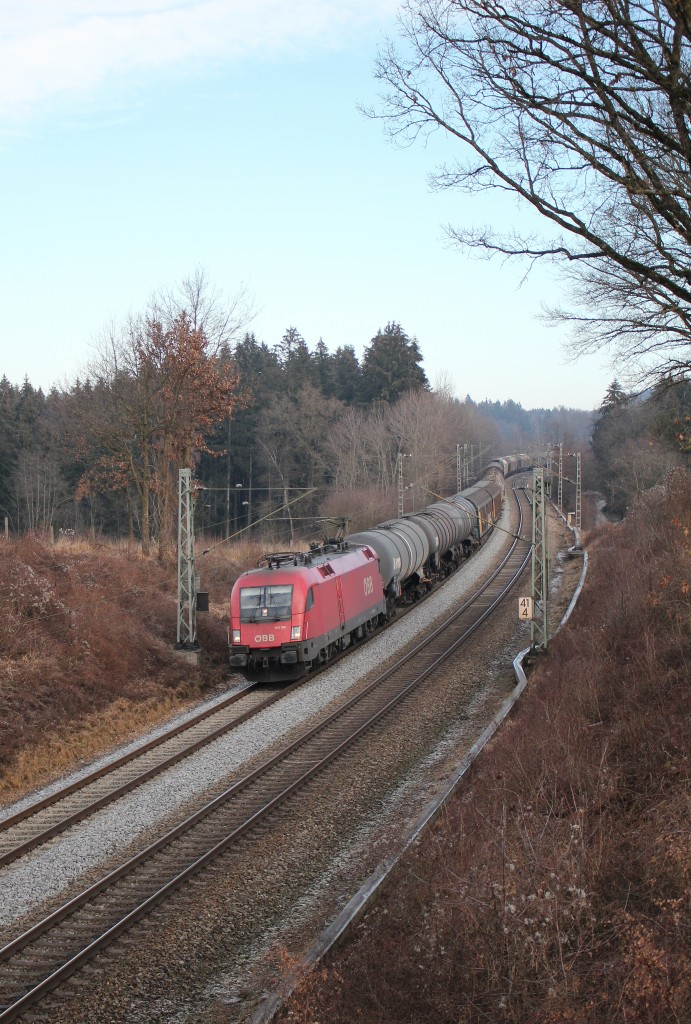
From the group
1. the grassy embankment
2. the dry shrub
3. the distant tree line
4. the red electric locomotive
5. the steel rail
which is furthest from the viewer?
the distant tree line

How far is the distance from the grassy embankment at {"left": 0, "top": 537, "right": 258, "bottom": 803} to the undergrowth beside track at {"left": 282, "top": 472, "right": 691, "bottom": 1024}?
8154 millimetres

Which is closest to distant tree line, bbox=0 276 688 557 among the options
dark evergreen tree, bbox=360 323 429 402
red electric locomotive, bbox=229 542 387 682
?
dark evergreen tree, bbox=360 323 429 402

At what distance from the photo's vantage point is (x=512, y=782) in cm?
1076

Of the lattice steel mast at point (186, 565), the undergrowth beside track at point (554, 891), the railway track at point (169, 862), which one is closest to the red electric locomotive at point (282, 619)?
the lattice steel mast at point (186, 565)

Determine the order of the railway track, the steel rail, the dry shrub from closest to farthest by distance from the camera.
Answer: the railway track, the steel rail, the dry shrub

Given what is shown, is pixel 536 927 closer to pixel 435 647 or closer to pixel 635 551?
pixel 435 647

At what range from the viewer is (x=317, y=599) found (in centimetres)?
2066

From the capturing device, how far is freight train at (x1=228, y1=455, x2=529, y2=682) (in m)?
19.9

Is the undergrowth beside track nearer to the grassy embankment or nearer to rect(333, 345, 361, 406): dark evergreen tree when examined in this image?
the grassy embankment

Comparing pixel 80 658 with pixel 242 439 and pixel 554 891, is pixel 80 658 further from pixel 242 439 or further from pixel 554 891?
pixel 242 439

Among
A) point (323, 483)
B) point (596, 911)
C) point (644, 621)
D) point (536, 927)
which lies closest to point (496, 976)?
point (536, 927)

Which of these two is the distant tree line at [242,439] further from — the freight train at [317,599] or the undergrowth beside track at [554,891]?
the undergrowth beside track at [554,891]

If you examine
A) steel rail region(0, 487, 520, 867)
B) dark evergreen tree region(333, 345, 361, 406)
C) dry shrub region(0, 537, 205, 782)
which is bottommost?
steel rail region(0, 487, 520, 867)

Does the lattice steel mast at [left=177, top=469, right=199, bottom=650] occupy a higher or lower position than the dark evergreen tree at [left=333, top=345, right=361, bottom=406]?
lower
